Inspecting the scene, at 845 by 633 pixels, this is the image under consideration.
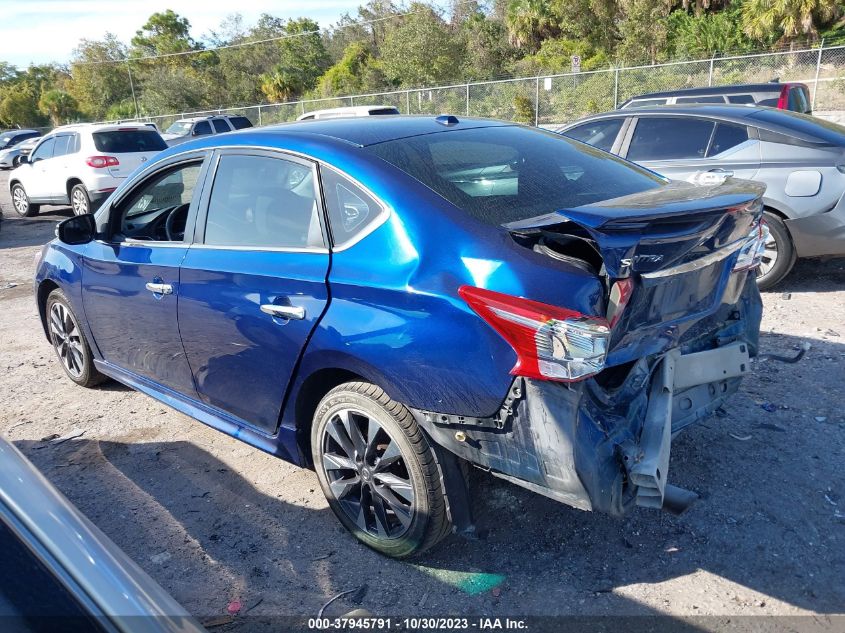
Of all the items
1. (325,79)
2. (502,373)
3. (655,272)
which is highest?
(325,79)

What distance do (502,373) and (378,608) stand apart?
3.69 ft

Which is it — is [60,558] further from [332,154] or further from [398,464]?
[332,154]

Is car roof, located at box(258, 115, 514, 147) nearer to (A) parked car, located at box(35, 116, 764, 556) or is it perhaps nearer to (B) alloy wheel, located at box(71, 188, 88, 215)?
(A) parked car, located at box(35, 116, 764, 556)

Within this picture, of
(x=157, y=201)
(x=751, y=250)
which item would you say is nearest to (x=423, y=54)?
(x=157, y=201)

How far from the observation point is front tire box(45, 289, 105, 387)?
4.77m

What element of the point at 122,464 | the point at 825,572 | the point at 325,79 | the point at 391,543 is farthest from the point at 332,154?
the point at 325,79

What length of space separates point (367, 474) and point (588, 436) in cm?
103

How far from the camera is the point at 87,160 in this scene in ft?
41.4

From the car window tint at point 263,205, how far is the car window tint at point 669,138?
191 inches

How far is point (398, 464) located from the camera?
2895 millimetres

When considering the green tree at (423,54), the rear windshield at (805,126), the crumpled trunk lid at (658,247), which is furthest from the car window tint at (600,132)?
the green tree at (423,54)

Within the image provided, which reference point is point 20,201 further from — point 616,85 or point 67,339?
point 616,85

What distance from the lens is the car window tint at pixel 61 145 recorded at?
43.4 feet

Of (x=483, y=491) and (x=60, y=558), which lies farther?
(x=483, y=491)
